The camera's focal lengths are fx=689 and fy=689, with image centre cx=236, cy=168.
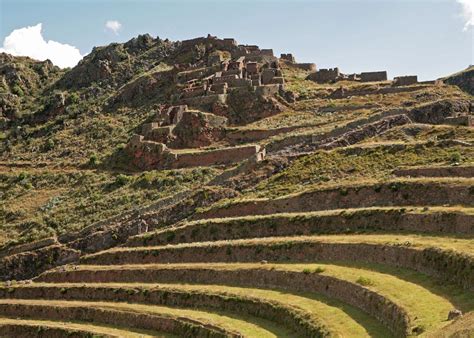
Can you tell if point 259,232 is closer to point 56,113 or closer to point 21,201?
point 21,201

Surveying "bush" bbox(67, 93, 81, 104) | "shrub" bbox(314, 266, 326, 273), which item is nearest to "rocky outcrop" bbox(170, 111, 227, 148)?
"bush" bbox(67, 93, 81, 104)

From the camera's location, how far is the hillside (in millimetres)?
27953

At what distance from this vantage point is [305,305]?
1114 inches

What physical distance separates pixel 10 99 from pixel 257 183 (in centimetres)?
5407

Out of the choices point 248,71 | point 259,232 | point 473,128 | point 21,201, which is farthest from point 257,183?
point 248,71

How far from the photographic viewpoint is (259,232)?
39375 millimetres

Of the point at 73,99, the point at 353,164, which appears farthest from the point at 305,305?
the point at 73,99

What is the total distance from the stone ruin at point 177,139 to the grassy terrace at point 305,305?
1982 centimetres

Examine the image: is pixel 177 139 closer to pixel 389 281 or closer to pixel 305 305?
pixel 305 305

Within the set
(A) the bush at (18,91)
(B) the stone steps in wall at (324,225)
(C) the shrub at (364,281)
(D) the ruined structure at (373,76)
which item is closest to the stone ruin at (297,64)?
(D) the ruined structure at (373,76)

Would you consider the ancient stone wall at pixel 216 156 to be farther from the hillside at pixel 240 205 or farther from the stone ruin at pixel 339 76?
the stone ruin at pixel 339 76

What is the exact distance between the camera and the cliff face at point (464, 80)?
8900 cm

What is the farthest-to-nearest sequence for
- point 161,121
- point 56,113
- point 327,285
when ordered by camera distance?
point 56,113
point 161,121
point 327,285

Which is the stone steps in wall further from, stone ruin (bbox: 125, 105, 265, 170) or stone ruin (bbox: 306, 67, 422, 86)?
stone ruin (bbox: 306, 67, 422, 86)
